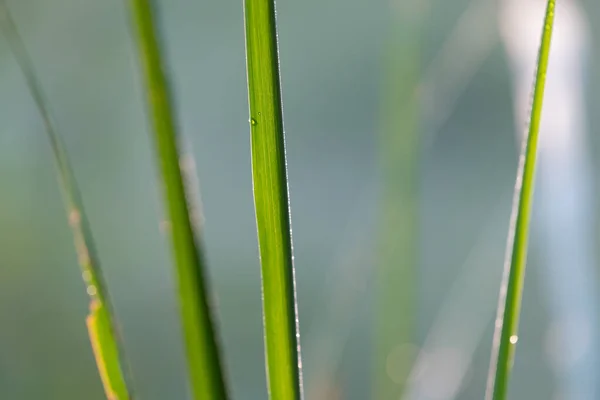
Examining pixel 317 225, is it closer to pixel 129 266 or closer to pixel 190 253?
pixel 129 266

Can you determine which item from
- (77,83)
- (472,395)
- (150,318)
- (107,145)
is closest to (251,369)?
(150,318)

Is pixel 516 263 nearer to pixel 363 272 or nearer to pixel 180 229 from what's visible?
pixel 180 229

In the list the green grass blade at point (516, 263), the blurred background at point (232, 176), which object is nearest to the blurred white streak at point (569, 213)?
the green grass blade at point (516, 263)

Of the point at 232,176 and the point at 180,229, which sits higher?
the point at 232,176

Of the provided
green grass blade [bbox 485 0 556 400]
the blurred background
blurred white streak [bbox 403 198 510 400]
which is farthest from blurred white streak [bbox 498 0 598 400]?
the blurred background

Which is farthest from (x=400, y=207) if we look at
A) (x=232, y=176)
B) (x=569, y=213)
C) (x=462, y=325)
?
(x=232, y=176)
